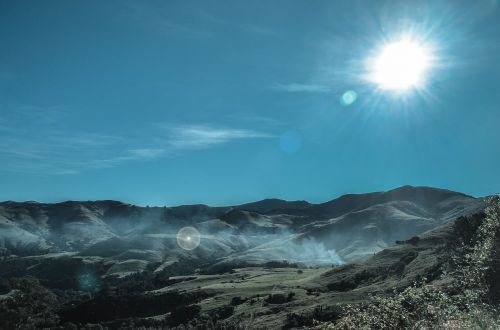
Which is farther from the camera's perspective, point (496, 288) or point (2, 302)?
point (2, 302)

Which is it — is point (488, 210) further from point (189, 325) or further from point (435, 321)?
point (189, 325)

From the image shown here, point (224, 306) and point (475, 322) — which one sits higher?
point (475, 322)

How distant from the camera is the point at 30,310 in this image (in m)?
137

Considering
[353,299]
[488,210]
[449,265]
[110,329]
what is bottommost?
[110,329]

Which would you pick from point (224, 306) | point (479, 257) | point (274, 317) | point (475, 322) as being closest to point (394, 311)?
point (475, 322)

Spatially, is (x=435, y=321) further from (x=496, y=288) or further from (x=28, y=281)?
(x=28, y=281)

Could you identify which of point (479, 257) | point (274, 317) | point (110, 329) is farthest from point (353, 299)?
point (479, 257)

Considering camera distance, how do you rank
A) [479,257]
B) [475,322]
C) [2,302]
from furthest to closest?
1. [2,302]
2. [479,257]
3. [475,322]

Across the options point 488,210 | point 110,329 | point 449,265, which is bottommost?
point 110,329

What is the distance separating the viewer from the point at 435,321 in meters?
39.6

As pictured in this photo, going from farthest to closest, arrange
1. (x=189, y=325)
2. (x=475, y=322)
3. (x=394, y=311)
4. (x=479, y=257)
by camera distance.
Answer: (x=189, y=325), (x=479, y=257), (x=394, y=311), (x=475, y=322)

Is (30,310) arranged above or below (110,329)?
above

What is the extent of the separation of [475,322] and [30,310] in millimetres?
128727

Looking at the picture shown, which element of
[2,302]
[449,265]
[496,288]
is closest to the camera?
[496,288]
